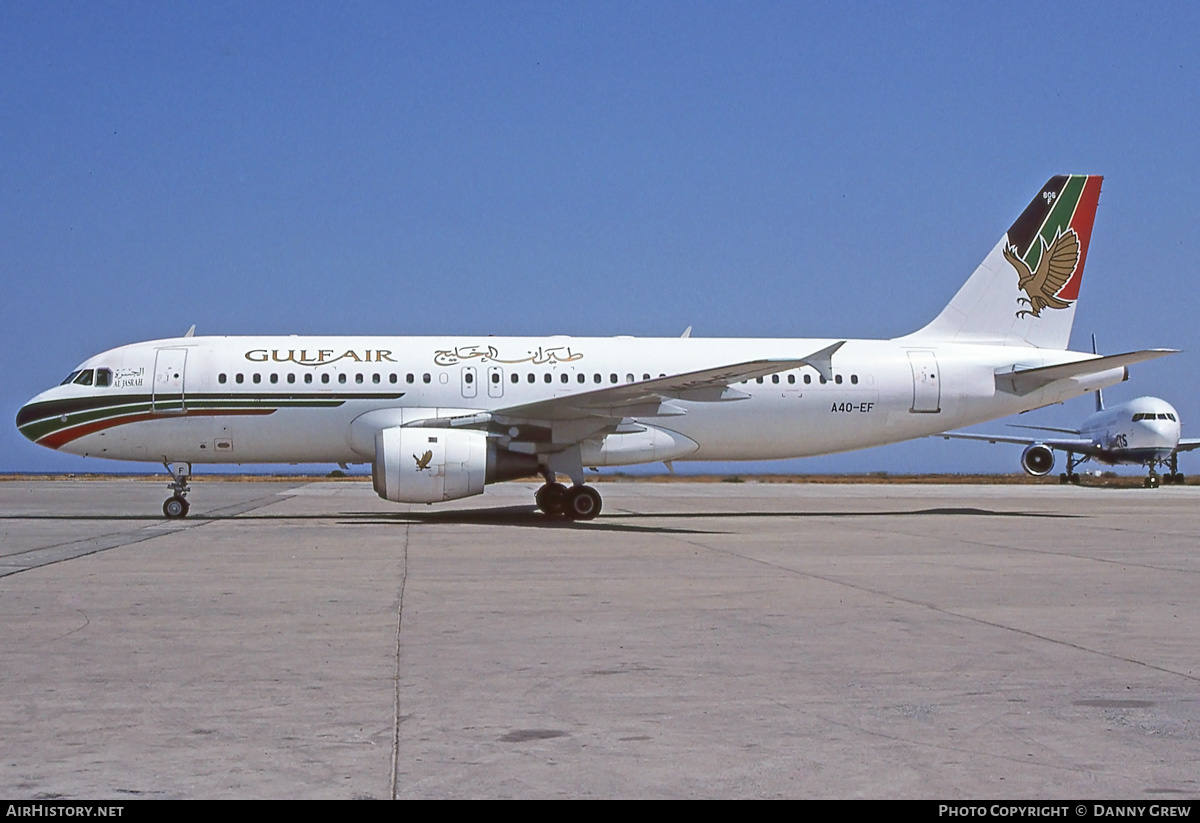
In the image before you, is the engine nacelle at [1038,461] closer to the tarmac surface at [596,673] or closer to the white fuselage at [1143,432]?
the white fuselage at [1143,432]

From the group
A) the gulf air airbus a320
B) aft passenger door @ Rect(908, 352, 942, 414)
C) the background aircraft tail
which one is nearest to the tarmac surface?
the gulf air airbus a320

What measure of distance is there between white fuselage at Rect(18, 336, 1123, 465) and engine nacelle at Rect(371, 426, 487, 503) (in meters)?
2.08

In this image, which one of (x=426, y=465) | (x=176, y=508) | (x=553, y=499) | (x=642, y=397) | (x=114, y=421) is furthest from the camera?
(x=553, y=499)

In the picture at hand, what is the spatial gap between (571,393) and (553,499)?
1967 mm

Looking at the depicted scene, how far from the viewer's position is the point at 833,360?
864 inches

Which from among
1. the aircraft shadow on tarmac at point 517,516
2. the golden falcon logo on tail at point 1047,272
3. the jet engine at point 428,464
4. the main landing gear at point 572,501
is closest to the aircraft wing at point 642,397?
the jet engine at point 428,464

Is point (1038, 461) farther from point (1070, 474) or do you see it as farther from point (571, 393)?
Answer: point (571, 393)

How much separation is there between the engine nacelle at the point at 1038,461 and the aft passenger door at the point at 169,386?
32.5 meters

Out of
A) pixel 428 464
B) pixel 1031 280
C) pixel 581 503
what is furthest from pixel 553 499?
pixel 1031 280

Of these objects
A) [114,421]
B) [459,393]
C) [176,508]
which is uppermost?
[459,393]

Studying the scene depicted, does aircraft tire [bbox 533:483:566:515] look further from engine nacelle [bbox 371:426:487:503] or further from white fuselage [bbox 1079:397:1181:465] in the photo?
white fuselage [bbox 1079:397:1181:465]

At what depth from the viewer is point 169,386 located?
20.0m

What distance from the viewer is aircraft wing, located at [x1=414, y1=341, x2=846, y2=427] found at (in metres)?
17.8
